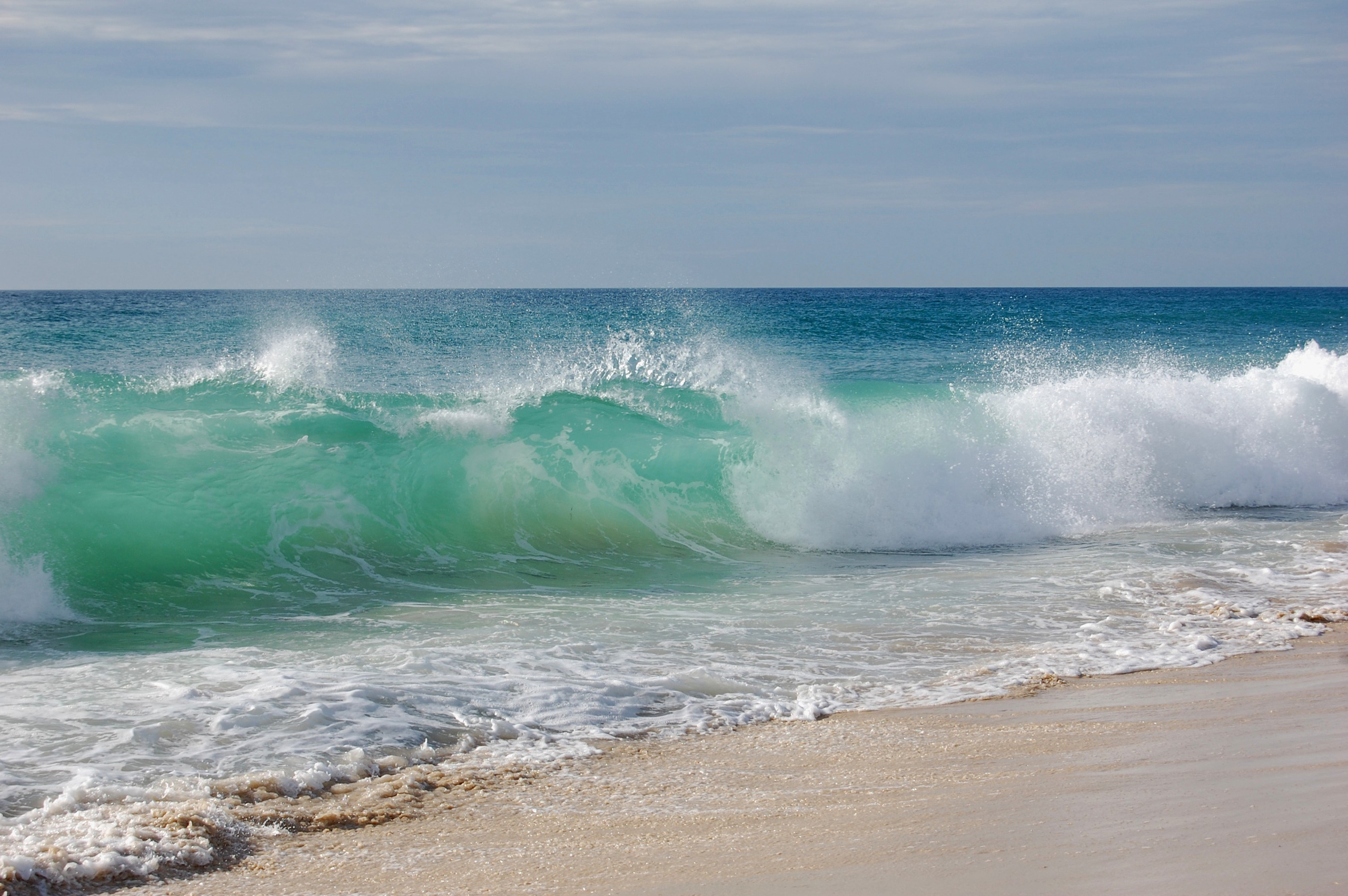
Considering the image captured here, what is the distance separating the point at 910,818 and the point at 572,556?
555cm

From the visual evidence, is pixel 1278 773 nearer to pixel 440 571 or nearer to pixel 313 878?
pixel 313 878

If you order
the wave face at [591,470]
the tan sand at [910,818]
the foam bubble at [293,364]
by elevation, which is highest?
the foam bubble at [293,364]

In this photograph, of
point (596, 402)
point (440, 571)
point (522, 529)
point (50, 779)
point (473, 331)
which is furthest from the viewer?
point (473, 331)

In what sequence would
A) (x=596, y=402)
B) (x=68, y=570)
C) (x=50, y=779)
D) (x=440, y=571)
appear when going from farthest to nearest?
(x=596, y=402)
(x=440, y=571)
(x=68, y=570)
(x=50, y=779)

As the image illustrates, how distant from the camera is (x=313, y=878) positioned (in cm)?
294

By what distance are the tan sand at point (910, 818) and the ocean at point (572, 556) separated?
387 mm

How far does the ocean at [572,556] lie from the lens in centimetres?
417

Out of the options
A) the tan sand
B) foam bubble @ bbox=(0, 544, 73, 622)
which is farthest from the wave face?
the tan sand

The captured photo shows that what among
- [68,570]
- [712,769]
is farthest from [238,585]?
[712,769]

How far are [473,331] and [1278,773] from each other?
2415cm

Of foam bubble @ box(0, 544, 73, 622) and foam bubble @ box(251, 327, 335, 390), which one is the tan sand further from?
foam bubble @ box(251, 327, 335, 390)

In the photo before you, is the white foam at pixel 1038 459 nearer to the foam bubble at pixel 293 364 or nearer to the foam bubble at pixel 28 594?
the foam bubble at pixel 293 364

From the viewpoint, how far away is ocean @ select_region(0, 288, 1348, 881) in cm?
417

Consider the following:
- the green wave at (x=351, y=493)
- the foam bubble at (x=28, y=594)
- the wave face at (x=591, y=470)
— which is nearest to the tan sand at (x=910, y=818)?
the green wave at (x=351, y=493)
